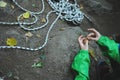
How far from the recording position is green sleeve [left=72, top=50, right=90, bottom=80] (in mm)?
3232

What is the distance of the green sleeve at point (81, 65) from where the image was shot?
10.6 feet

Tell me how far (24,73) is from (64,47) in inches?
23.3

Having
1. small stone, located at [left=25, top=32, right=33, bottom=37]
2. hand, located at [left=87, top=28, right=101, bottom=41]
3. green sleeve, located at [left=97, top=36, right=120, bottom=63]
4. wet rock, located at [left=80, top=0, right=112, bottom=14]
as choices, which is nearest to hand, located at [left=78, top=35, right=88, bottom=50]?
hand, located at [left=87, top=28, right=101, bottom=41]

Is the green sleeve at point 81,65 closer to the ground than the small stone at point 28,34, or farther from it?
closer to the ground

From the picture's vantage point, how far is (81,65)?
3.28m

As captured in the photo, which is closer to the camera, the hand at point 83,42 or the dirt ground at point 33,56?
the dirt ground at point 33,56

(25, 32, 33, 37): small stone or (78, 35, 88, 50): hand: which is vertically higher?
(25, 32, 33, 37): small stone

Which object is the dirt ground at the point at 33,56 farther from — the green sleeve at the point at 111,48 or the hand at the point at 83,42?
the green sleeve at the point at 111,48

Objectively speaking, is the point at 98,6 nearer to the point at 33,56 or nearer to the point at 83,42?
the point at 83,42

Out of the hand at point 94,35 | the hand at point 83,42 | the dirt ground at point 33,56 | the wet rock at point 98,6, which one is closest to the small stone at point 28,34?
the dirt ground at point 33,56

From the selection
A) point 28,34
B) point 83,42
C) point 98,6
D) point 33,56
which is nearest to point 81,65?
point 83,42

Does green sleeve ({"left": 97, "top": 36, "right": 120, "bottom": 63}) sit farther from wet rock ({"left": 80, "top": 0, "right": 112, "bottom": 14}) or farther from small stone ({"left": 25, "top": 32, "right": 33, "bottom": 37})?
wet rock ({"left": 80, "top": 0, "right": 112, "bottom": 14})

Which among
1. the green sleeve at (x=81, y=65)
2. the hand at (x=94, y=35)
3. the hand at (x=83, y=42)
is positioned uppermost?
the hand at (x=94, y=35)

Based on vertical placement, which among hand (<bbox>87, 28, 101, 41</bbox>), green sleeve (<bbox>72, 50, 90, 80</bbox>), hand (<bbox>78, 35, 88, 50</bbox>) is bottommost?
green sleeve (<bbox>72, 50, 90, 80</bbox>)
